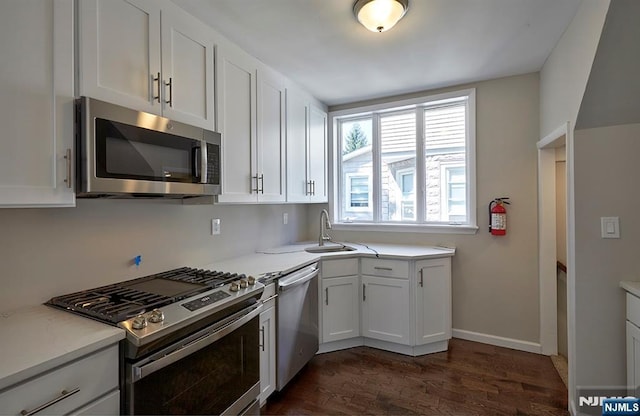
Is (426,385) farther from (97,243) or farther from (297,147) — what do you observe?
(97,243)

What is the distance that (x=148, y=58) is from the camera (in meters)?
1.57

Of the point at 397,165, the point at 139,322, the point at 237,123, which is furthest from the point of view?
the point at 397,165

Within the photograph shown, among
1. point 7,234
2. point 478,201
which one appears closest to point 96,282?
point 7,234

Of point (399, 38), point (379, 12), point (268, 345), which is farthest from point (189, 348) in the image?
point (399, 38)

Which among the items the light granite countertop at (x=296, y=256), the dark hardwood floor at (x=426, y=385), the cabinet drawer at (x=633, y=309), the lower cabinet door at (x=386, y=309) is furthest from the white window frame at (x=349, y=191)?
the cabinet drawer at (x=633, y=309)

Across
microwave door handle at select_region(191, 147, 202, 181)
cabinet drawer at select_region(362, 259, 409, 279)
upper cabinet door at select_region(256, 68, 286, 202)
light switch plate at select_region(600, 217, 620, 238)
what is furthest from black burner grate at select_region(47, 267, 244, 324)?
light switch plate at select_region(600, 217, 620, 238)

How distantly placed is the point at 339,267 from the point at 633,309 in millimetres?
1898

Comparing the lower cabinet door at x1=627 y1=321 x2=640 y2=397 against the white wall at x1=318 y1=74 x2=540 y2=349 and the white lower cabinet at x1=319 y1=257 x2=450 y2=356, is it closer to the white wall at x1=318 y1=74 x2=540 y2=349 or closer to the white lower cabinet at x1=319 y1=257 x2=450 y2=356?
the white wall at x1=318 y1=74 x2=540 y2=349

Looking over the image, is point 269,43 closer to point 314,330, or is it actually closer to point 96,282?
point 96,282

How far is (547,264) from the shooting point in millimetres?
2703

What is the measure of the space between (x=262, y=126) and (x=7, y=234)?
5.19ft

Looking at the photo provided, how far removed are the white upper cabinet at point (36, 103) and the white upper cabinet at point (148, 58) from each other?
0.29ft

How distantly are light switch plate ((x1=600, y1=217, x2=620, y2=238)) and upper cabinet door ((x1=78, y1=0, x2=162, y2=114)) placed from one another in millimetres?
2612

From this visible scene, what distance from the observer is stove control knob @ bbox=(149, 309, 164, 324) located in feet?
4.08
